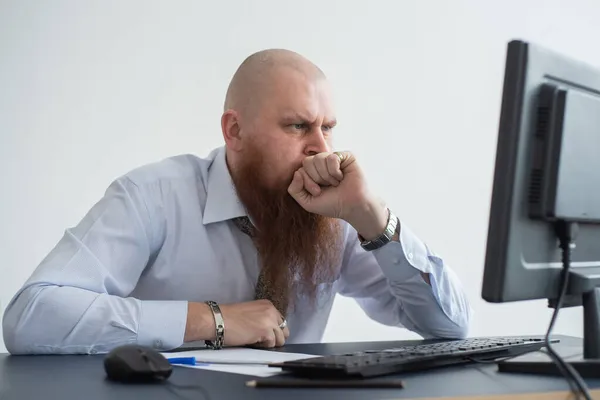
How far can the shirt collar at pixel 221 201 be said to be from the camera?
72.0 inches

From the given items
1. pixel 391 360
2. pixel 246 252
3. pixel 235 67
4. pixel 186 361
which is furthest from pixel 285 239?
pixel 235 67

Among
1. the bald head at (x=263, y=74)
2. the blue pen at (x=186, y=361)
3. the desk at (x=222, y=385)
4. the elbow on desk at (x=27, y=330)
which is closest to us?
the desk at (x=222, y=385)

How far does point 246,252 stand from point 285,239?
11 cm

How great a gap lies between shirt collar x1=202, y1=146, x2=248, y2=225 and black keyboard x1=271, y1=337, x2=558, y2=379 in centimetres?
77

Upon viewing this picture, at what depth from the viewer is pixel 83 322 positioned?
55.6 inches

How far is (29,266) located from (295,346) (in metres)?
1.28

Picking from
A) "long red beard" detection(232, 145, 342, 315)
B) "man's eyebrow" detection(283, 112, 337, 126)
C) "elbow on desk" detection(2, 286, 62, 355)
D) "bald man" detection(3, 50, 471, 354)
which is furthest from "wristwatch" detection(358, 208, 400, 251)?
"elbow on desk" detection(2, 286, 62, 355)

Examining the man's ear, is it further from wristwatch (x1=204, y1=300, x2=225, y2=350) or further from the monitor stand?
the monitor stand

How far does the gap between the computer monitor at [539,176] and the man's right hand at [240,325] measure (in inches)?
24.2

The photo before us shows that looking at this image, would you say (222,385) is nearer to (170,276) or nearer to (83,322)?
(83,322)

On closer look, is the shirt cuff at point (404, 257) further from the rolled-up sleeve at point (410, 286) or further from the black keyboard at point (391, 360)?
the black keyboard at point (391, 360)

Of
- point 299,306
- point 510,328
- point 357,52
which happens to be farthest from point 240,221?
point 510,328

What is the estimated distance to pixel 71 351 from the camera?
4.60 feet

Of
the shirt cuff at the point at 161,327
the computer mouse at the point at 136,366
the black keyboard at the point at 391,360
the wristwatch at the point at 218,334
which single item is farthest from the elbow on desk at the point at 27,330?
the black keyboard at the point at 391,360
